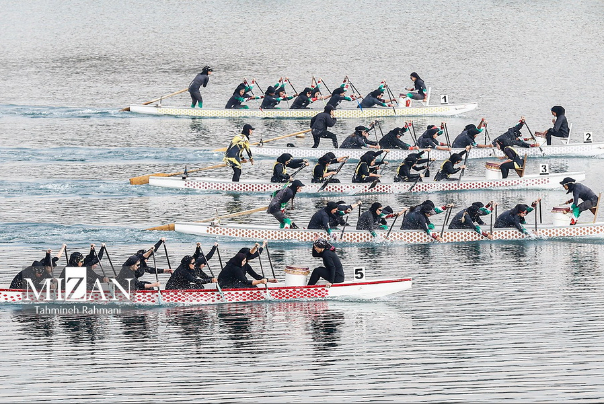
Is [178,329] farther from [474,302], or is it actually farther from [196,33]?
[196,33]

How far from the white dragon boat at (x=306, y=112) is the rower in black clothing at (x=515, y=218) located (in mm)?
21967

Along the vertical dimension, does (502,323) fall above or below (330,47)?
below

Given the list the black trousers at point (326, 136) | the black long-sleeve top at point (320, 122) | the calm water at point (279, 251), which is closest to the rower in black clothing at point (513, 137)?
the calm water at point (279, 251)

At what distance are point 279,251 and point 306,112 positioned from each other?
2349 centimetres

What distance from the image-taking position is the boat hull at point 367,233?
37.6m

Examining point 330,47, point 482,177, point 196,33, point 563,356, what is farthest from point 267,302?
point 196,33

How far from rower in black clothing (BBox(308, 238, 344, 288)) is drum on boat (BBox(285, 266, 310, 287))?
0.23 meters

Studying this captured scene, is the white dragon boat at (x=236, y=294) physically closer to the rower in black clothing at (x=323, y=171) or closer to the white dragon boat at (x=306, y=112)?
the rower in black clothing at (x=323, y=171)

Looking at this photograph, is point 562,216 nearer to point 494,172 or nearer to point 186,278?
point 494,172

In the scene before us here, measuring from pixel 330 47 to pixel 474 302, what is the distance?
57.8 m

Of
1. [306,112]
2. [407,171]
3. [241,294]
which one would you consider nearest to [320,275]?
[241,294]

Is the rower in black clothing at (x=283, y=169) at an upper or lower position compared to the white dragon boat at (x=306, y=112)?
lower

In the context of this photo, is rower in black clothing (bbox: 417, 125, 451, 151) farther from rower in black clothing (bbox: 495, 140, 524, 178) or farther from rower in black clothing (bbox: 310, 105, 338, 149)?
rower in black clothing (bbox: 310, 105, 338, 149)

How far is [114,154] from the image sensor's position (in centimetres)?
5184
